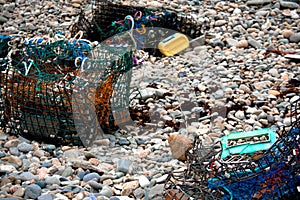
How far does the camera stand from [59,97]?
149 inches

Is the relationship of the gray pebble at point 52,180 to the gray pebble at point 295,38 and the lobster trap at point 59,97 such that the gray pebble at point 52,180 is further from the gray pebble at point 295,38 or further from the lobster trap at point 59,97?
the gray pebble at point 295,38

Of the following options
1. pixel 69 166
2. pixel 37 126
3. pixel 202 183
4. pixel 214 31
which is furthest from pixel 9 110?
pixel 214 31

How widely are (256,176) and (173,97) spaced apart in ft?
6.19

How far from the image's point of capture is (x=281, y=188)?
8.75 ft

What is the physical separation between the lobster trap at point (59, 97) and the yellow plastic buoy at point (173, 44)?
1251 mm

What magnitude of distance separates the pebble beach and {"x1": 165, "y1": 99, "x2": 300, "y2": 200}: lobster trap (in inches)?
17.2

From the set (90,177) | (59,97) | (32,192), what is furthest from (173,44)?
(32,192)

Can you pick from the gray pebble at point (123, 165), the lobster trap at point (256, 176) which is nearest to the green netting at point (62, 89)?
the gray pebble at point (123, 165)

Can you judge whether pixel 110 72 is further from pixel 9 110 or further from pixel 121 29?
pixel 121 29

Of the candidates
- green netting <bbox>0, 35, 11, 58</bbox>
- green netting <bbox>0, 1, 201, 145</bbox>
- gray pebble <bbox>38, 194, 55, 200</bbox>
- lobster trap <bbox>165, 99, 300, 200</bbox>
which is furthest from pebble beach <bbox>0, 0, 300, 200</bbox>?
green netting <bbox>0, 35, 11, 58</bbox>

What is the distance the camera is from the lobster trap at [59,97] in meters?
3.68

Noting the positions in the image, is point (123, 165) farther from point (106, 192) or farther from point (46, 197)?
point (46, 197)

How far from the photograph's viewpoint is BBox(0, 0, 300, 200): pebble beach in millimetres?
3305

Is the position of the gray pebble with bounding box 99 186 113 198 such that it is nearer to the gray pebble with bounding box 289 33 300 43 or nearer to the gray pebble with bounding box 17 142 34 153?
the gray pebble with bounding box 17 142 34 153
